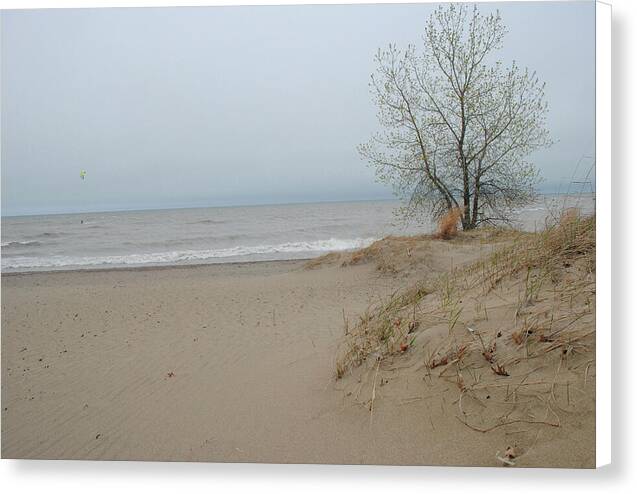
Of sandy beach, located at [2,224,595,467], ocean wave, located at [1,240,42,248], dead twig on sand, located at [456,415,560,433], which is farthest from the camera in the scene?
ocean wave, located at [1,240,42,248]

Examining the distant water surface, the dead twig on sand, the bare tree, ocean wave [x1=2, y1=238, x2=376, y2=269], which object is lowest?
the dead twig on sand

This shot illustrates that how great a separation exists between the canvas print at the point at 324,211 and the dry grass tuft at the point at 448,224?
0.07 ft

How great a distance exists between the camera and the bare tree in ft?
9.49

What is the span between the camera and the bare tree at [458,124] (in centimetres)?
289

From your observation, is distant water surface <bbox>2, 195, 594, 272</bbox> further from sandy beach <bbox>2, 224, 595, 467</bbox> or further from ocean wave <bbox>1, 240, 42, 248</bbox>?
sandy beach <bbox>2, 224, 595, 467</bbox>

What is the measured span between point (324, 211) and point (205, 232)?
2408 mm

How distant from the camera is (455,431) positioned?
79.0 inches

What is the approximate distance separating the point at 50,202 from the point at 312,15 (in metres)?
2.26

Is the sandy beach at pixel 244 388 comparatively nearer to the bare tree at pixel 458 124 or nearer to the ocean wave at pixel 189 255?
the bare tree at pixel 458 124

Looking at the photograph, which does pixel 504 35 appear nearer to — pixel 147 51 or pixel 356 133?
pixel 356 133

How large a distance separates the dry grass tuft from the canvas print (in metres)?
0.02
